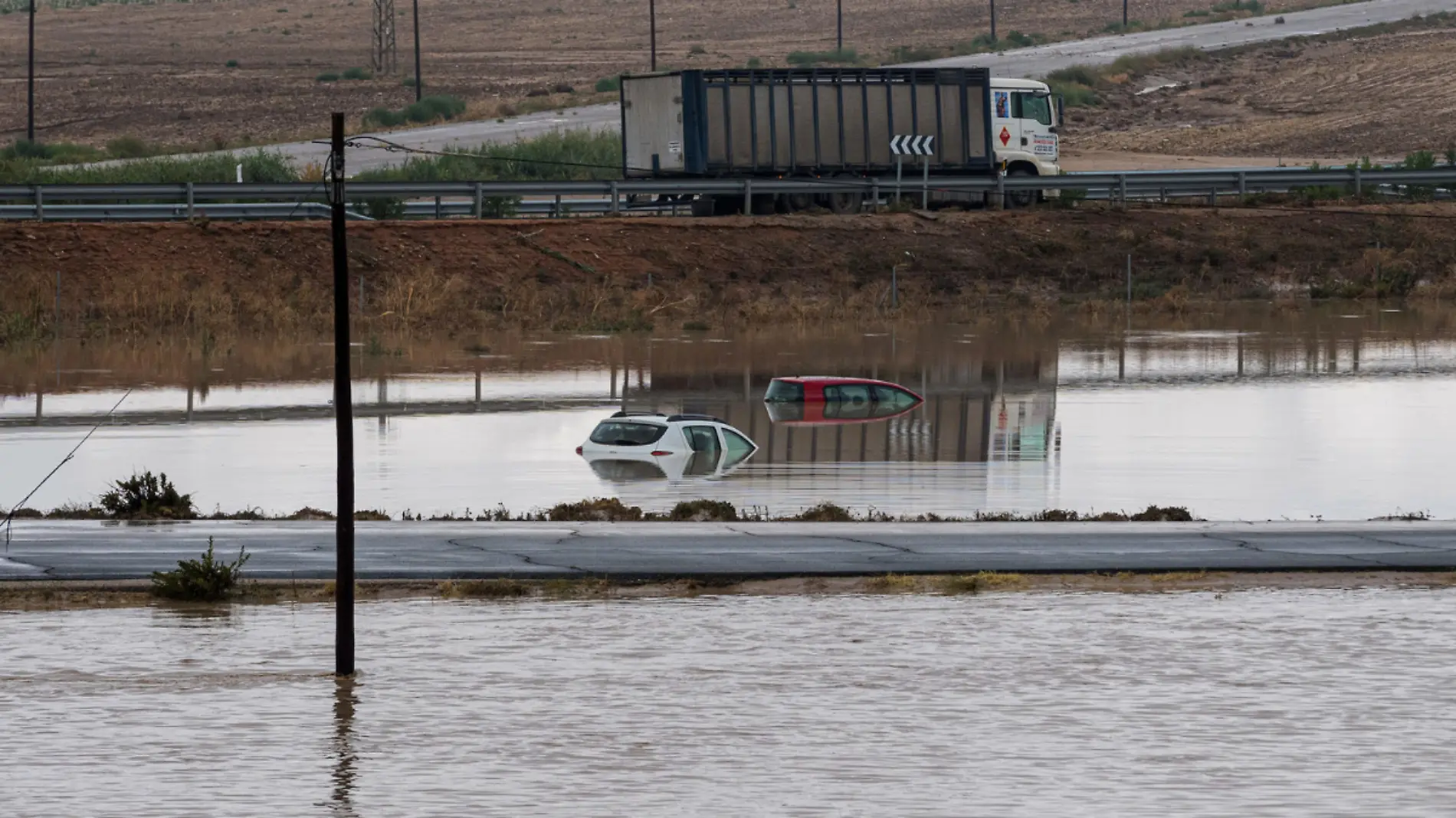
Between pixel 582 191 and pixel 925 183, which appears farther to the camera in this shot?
pixel 925 183

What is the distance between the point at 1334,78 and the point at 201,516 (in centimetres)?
9663

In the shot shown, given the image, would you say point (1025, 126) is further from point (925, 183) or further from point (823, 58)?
point (823, 58)

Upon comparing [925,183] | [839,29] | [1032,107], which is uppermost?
[839,29]

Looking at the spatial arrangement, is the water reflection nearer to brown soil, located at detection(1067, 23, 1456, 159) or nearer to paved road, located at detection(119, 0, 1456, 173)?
paved road, located at detection(119, 0, 1456, 173)

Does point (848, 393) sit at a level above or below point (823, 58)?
below

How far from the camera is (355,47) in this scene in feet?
468

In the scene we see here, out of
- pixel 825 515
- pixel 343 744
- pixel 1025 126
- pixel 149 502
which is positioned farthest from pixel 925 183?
pixel 343 744

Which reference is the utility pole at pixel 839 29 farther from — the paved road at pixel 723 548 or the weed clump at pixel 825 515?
the paved road at pixel 723 548

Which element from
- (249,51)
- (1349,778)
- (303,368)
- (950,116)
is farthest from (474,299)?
(249,51)

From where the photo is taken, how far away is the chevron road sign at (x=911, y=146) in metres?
60.8

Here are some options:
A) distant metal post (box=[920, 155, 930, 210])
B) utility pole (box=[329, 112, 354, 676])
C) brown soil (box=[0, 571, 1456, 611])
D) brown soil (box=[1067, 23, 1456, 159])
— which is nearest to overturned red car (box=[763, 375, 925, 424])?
brown soil (box=[0, 571, 1456, 611])

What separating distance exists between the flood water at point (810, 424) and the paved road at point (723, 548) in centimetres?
198

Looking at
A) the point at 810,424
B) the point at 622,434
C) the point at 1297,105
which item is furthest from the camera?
the point at 1297,105

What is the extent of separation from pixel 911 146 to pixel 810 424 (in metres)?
25.2
